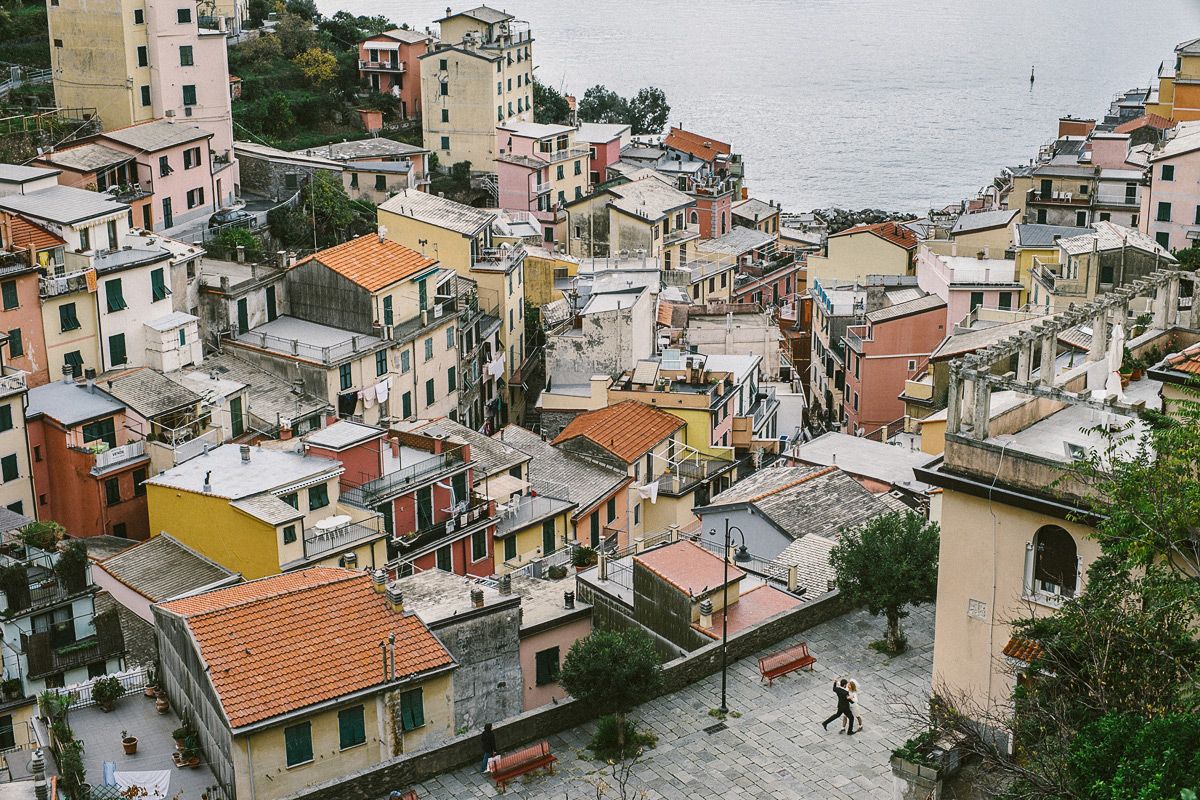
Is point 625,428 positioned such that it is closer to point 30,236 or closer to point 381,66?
point 30,236

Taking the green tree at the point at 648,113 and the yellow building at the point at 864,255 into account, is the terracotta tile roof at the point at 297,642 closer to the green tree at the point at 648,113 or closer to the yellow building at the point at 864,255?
the yellow building at the point at 864,255

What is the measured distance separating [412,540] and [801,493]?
840cm

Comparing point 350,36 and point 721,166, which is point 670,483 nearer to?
point 721,166

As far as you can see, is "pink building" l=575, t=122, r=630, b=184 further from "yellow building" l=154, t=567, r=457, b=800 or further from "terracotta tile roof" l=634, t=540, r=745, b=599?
"yellow building" l=154, t=567, r=457, b=800

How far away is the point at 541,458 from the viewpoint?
128 feet

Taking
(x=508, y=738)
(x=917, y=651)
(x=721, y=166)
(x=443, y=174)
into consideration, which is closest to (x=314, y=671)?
(x=508, y=738)

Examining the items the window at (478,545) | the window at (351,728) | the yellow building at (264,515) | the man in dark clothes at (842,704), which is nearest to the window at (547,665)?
the window at (351,728)

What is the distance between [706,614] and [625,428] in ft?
51.5

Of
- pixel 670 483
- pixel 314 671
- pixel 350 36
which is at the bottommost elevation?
pixel 670 483

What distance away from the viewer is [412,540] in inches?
1304

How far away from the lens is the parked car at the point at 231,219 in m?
49.0

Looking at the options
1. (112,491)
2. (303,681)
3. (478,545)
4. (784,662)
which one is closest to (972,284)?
(478,545)

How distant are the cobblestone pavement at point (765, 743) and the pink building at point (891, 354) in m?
25.5

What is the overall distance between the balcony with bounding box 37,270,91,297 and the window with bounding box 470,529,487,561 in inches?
467
